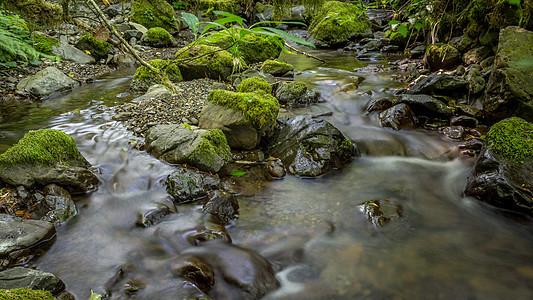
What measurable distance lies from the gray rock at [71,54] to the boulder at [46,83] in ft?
6.93

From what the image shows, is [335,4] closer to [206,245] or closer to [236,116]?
[236,116]

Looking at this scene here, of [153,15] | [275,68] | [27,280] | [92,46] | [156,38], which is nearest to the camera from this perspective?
[27,280]

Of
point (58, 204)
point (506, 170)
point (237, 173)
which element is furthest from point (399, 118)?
point (58, 204)

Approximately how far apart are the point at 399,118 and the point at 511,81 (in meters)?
1.82

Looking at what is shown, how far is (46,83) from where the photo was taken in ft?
25.8

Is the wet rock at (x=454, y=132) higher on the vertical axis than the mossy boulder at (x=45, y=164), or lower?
higher

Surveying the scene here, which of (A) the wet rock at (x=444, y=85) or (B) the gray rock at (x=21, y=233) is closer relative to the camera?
(B) the gray rock at (x=21, y=233)

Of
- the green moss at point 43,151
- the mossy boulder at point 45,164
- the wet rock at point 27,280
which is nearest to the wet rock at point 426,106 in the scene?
the mossy boulder at point 45,164

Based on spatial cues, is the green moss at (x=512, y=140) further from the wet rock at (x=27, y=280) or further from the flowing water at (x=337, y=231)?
the wet rock at (x=27, y=280)

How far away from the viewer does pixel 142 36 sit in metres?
14.5

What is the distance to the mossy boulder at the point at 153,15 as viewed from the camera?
1620cm

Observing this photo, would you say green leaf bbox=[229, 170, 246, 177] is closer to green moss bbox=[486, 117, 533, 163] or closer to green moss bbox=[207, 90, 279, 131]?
green moss bbox=[207, 90, 279, 131]

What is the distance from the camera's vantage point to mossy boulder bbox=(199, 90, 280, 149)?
492cm

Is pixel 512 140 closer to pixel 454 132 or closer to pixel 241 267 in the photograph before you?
pixel 454 132
